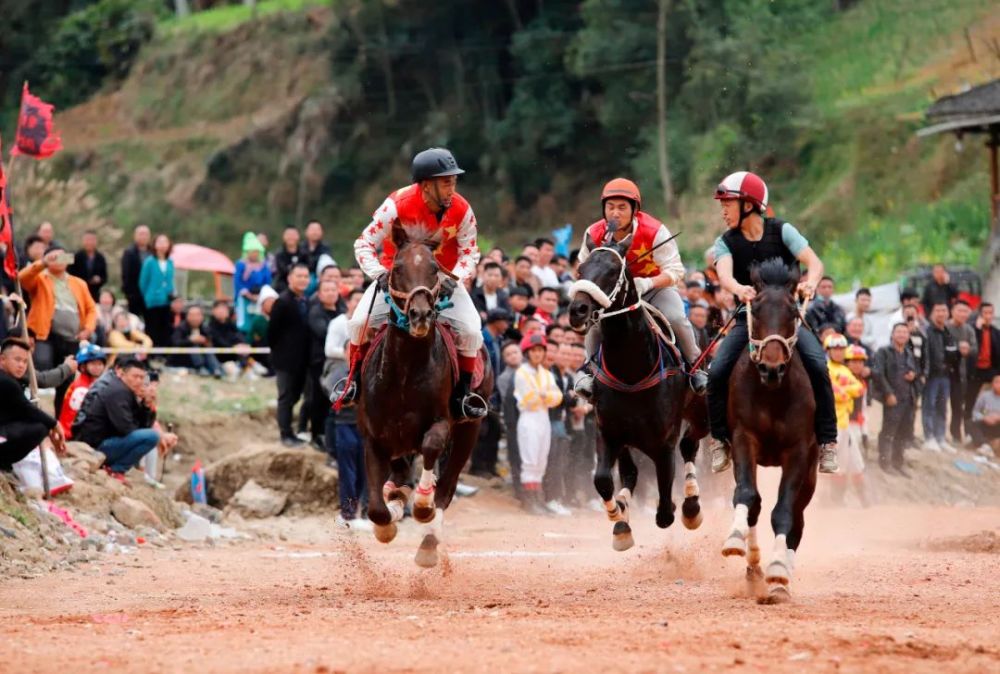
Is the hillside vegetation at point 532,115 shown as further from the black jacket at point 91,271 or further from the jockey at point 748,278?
the jockey at point 748,278

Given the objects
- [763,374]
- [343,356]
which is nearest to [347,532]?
[343,356]

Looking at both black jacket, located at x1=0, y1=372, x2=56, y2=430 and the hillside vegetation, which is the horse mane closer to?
black jacket, located at x1=0, y1=372, x2=56, y2=430

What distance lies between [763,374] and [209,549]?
775 centimetres

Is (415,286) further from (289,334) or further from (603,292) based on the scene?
(289,334)

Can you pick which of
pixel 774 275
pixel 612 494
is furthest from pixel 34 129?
pixel 774 275

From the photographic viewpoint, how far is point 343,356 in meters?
19.7

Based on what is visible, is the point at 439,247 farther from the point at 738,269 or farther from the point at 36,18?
the point at 36,18

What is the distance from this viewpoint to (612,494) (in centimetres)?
1447

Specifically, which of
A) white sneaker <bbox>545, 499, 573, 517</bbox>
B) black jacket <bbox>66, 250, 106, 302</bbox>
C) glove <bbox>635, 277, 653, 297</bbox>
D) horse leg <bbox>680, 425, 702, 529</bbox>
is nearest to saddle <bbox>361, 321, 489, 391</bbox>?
glove <bbox>635, 277, 653, 297</bbox>

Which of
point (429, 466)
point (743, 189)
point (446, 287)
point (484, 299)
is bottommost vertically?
point (429, 466)

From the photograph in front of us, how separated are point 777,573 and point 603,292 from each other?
2.71 m

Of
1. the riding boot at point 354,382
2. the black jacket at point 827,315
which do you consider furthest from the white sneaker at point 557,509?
the riding boot at point 354,382

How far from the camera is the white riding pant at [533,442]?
22.1 metres

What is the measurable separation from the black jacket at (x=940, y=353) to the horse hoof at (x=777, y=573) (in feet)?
49.6
